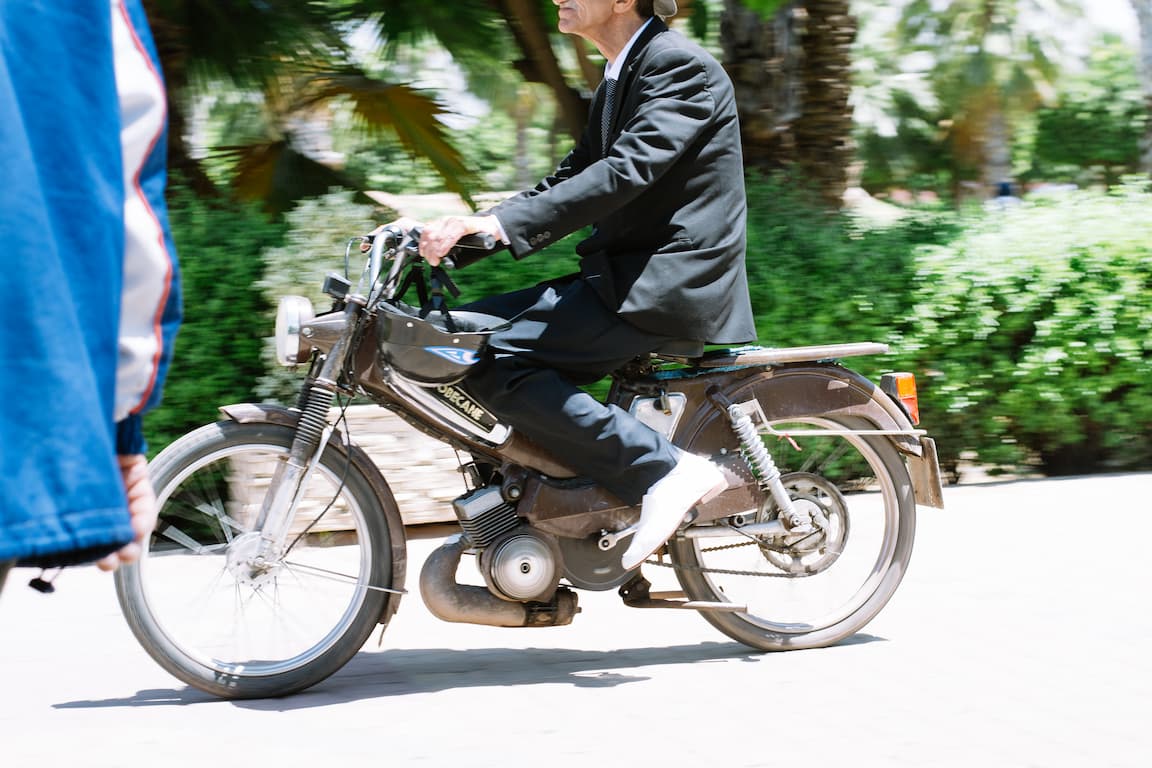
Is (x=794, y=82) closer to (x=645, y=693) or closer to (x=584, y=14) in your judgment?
(x=584, y=14)

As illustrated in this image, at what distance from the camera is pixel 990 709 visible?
373 centimetres

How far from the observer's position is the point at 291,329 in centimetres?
373

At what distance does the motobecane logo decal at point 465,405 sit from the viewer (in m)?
3.89

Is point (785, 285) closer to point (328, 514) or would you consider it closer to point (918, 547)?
point (918, 547)

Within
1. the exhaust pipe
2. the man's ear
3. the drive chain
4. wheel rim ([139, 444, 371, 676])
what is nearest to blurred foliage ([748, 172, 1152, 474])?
the drive chain

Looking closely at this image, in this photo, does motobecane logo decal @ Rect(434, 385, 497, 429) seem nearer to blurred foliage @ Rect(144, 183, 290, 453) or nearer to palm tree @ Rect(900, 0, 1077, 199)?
blurred foliage @ Rect(144, 183, 290, 453)

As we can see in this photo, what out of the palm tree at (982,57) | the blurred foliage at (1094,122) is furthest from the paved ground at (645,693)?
the blurred foliage at (1094,122)

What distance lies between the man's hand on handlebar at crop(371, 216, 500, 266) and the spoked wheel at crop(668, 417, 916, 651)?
128 cm

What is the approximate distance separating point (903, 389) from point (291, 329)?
6.84 ft

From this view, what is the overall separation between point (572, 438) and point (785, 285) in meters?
3.08

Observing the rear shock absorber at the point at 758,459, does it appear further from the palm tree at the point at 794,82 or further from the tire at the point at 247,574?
the palm tree at the point at 794,82

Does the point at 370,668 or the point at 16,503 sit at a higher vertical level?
the point at 16,503

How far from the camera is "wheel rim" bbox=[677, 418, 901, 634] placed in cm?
436

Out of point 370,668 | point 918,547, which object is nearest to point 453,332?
point 370,668
